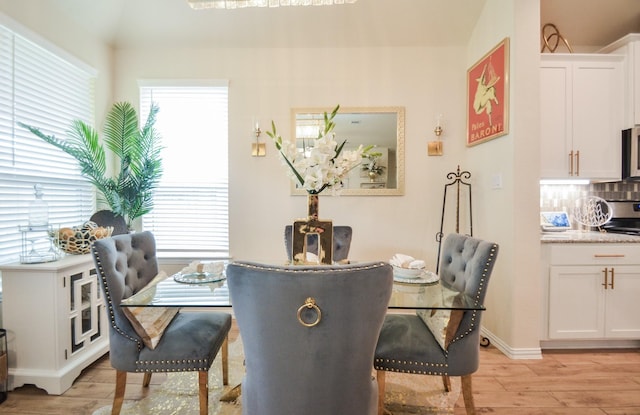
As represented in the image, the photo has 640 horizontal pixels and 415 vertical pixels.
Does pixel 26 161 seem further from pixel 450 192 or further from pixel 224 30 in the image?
pixel 450 192

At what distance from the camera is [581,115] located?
280 centimetres

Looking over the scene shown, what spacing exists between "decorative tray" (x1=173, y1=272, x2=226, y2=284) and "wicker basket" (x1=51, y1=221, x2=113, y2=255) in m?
1.00

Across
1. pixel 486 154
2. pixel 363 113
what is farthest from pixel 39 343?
pixel 486 154

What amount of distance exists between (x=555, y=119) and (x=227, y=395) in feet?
11.0

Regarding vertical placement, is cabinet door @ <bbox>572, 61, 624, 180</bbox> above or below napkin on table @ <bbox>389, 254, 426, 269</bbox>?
above

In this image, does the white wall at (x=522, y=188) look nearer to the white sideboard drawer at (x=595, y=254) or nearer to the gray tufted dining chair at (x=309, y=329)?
the white sideboard drawer at (x=595, y=254)

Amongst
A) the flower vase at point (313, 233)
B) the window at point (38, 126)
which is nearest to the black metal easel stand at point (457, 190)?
the flower vase at point (313, 233)

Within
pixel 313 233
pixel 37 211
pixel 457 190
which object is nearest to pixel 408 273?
pixel 313 233

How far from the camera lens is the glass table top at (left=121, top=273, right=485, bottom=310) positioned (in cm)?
147

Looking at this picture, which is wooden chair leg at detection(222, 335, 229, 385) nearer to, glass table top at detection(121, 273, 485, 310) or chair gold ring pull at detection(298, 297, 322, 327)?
glass table top at detection(121, 273, 485, 310)

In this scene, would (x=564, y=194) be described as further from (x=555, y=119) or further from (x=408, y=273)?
(x=408, y=273)

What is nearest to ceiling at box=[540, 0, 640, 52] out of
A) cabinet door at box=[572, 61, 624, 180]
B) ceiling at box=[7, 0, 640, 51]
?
ceiling at box=[7, 0, 640, 51]

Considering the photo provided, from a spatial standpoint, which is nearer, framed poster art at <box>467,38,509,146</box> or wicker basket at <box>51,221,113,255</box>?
wicker basket at <box>51,221,113,255</box>

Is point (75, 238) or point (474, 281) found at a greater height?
point (75, 238)
